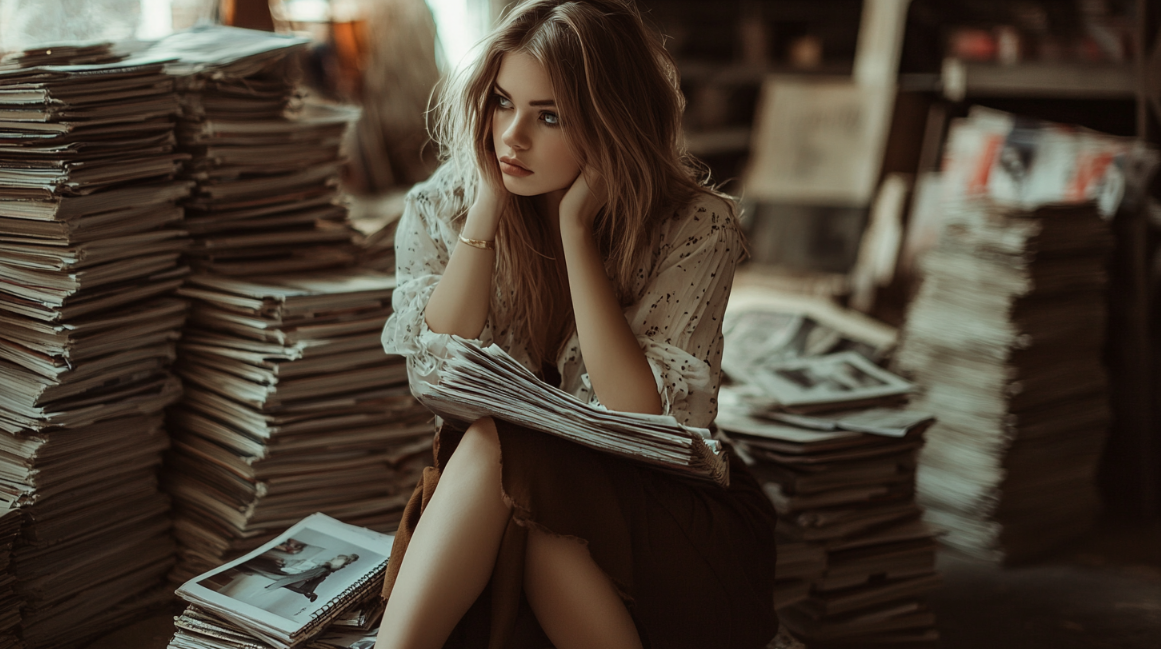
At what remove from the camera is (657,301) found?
1.54 meters

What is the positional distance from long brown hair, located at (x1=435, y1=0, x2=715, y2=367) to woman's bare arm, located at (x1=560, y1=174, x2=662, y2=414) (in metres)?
0.06

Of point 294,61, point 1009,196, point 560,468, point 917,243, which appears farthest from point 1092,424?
point 294,61

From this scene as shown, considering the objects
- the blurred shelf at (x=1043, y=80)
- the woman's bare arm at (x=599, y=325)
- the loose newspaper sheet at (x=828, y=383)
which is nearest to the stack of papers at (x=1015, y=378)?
the loose newspaper sheet at (x=828, y=383)

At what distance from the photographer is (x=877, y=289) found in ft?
11.8

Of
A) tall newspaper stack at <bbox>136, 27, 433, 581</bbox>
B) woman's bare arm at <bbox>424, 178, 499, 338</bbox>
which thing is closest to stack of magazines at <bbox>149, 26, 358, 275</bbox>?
tall newspaper stack at <bbox>136, 27, 433, 581</bbox>

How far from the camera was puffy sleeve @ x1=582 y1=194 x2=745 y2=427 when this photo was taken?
1479mm

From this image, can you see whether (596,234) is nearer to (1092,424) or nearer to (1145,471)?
(1092,424)

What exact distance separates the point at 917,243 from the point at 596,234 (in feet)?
7.08

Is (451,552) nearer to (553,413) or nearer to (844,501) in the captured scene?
(553,413)

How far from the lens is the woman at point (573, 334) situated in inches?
51.1

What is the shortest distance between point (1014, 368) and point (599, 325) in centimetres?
139

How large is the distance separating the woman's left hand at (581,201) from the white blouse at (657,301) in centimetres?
15

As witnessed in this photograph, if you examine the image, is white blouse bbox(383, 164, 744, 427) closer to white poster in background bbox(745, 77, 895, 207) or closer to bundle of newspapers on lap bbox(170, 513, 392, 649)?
bundle of newspapers on lap bbox(170, 513, 392, 649)

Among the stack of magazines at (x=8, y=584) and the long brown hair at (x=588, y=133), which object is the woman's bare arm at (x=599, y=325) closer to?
the long brown hair at (x=588, y=133)
